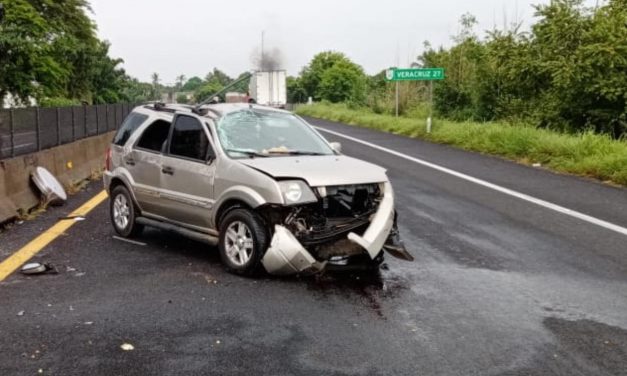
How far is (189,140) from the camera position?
742cm

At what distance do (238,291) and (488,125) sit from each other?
690 inches

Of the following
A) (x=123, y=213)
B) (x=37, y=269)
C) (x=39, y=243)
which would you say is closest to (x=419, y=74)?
(x=123, y=213)

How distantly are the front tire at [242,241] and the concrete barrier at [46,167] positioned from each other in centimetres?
353

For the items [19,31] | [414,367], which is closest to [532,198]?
[414,367]

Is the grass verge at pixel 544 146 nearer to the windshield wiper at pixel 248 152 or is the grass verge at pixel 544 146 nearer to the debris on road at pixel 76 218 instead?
the windshield wiper at pixel 248 152

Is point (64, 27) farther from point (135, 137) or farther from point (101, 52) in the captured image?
point (135, 137)

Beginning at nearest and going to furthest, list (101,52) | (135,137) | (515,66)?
(135,137)
(515,66)
(101,52)

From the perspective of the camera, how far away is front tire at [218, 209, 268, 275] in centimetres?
631

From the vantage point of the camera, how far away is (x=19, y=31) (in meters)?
34.7

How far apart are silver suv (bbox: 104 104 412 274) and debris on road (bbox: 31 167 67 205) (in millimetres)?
2384

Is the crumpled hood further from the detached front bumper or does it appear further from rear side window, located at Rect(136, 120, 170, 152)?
rear side window, located at Rect(136, 120, 170, 152)

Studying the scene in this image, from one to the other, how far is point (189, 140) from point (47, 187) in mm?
3872

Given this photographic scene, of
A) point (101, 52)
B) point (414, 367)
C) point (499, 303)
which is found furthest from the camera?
point (101, 52)

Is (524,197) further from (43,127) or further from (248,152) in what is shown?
(43,127)
